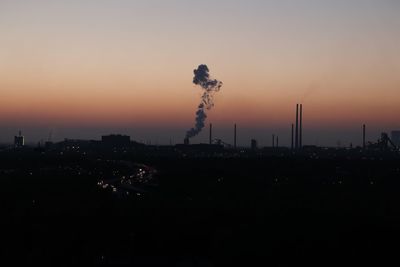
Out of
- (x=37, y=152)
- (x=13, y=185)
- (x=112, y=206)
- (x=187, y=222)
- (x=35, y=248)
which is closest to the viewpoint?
(x=35, y=248)

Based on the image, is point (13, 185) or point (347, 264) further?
point (13, 185)

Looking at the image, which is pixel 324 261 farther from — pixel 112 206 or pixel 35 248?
pixel 112 206

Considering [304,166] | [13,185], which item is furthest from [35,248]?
[304,166]

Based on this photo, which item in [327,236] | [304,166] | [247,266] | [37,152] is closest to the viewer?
[247,266]

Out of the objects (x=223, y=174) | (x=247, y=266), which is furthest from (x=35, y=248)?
(x=223, y=174)

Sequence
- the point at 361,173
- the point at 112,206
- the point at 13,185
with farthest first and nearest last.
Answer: the point at 361,173
the point at 13,185
the point at 112,206

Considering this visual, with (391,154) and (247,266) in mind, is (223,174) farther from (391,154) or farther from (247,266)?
(391,154)
